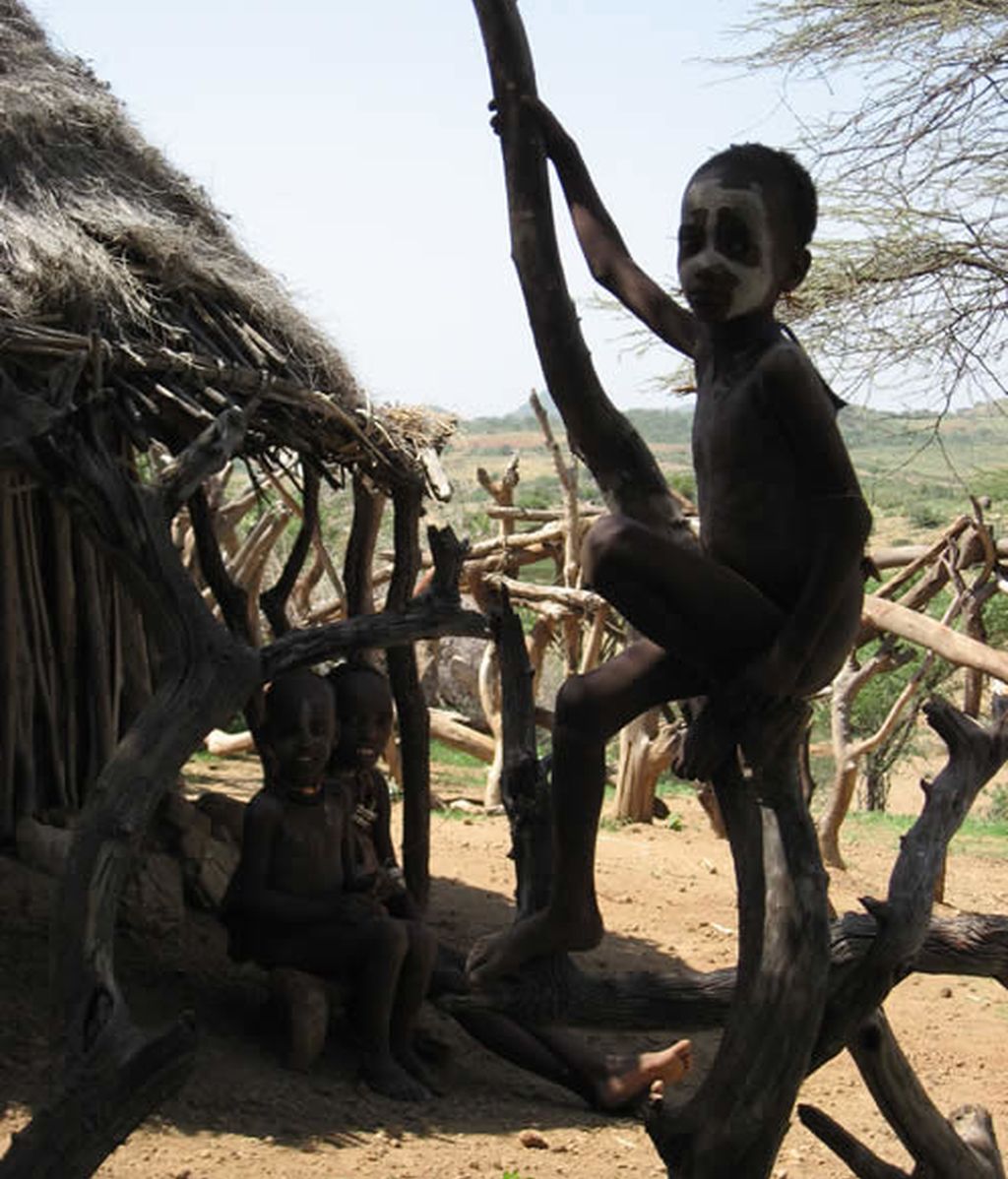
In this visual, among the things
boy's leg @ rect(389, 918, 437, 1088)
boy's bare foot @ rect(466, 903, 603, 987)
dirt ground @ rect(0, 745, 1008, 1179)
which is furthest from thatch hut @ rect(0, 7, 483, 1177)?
boy's leg @ rect(389, 918, 437, 1088)

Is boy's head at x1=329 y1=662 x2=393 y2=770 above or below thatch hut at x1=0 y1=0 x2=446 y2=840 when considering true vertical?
below

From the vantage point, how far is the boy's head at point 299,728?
5.61 metres

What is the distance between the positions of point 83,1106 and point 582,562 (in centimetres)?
148

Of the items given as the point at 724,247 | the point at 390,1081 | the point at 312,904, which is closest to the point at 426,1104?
the point at 390,1081

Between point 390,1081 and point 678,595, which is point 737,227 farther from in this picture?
point 390,1081

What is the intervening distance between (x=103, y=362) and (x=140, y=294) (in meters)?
0.46

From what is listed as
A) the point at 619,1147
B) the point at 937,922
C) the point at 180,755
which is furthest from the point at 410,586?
the point at 937,922

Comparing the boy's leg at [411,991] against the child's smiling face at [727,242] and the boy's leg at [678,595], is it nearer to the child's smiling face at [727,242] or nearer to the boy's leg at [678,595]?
the boy's leg at [678,595]

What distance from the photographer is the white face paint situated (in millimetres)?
2742

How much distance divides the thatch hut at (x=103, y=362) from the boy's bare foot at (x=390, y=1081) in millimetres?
1591

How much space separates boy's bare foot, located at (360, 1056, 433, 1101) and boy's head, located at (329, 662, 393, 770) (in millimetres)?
999

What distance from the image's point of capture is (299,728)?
5.63 metres

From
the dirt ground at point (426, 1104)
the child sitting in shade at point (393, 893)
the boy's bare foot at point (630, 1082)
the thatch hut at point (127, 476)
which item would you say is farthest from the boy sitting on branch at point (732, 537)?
the child sitting in shade at point (393, 893)

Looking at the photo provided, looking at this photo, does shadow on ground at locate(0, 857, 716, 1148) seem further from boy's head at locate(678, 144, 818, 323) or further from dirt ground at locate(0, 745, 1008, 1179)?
boy's head at locate(678, 144, 818, 323)
